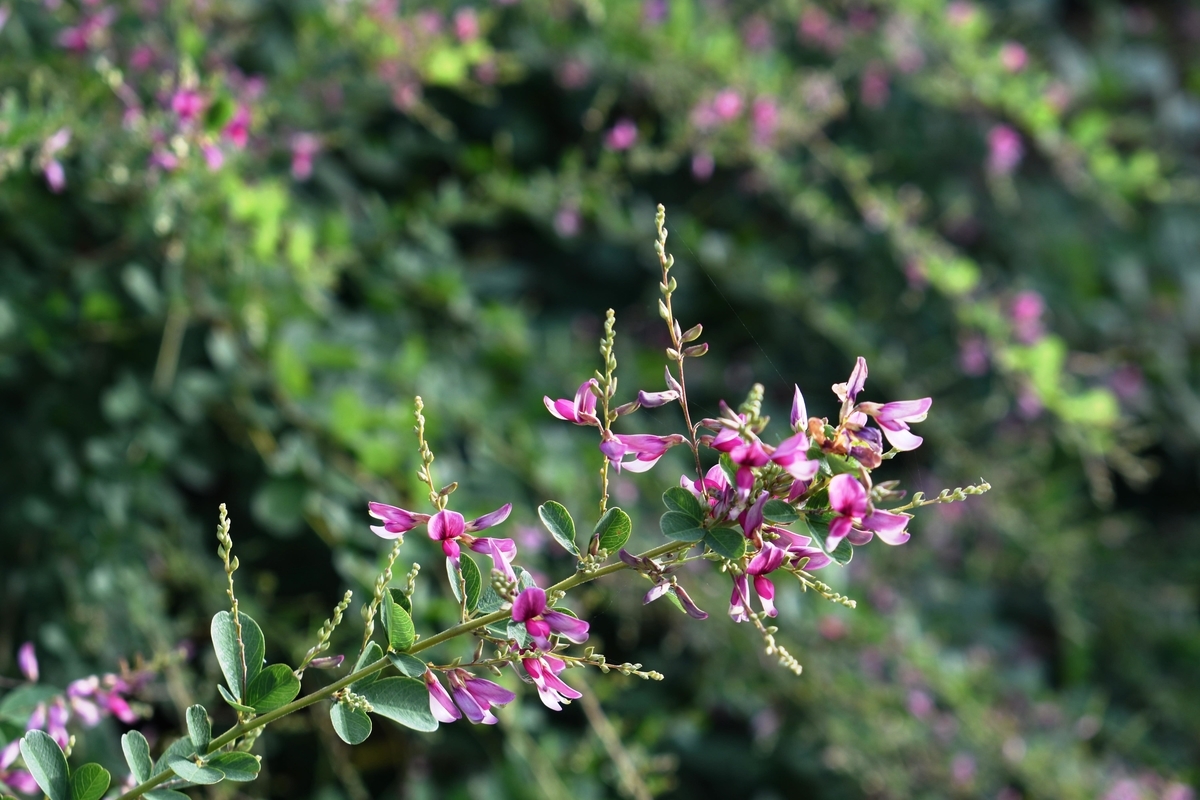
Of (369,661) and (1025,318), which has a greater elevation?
(369,661)

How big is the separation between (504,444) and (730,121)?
2.62ft

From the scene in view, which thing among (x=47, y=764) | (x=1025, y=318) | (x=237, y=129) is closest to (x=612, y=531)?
(x=47, y=764)

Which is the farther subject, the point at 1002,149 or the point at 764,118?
the point at 1002,149

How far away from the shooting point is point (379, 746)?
188cm

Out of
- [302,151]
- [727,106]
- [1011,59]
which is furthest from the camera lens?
[1011,59]

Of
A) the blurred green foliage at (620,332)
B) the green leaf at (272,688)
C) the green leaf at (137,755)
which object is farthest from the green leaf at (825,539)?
the blurred green foliage at (620,332)

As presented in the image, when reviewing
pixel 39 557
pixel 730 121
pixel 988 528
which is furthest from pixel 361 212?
pixel 988 528

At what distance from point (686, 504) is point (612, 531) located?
0.05 metres

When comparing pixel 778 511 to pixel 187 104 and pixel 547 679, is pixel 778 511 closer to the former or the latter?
pixel 547 679

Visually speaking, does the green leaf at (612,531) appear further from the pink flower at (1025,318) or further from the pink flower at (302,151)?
the pink flower at (1025,318)

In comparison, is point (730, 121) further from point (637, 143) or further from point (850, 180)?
point (850, 180)

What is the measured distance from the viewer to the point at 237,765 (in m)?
0.64

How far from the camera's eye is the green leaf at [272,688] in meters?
0.64

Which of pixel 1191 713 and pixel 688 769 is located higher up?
pixel 688 769
